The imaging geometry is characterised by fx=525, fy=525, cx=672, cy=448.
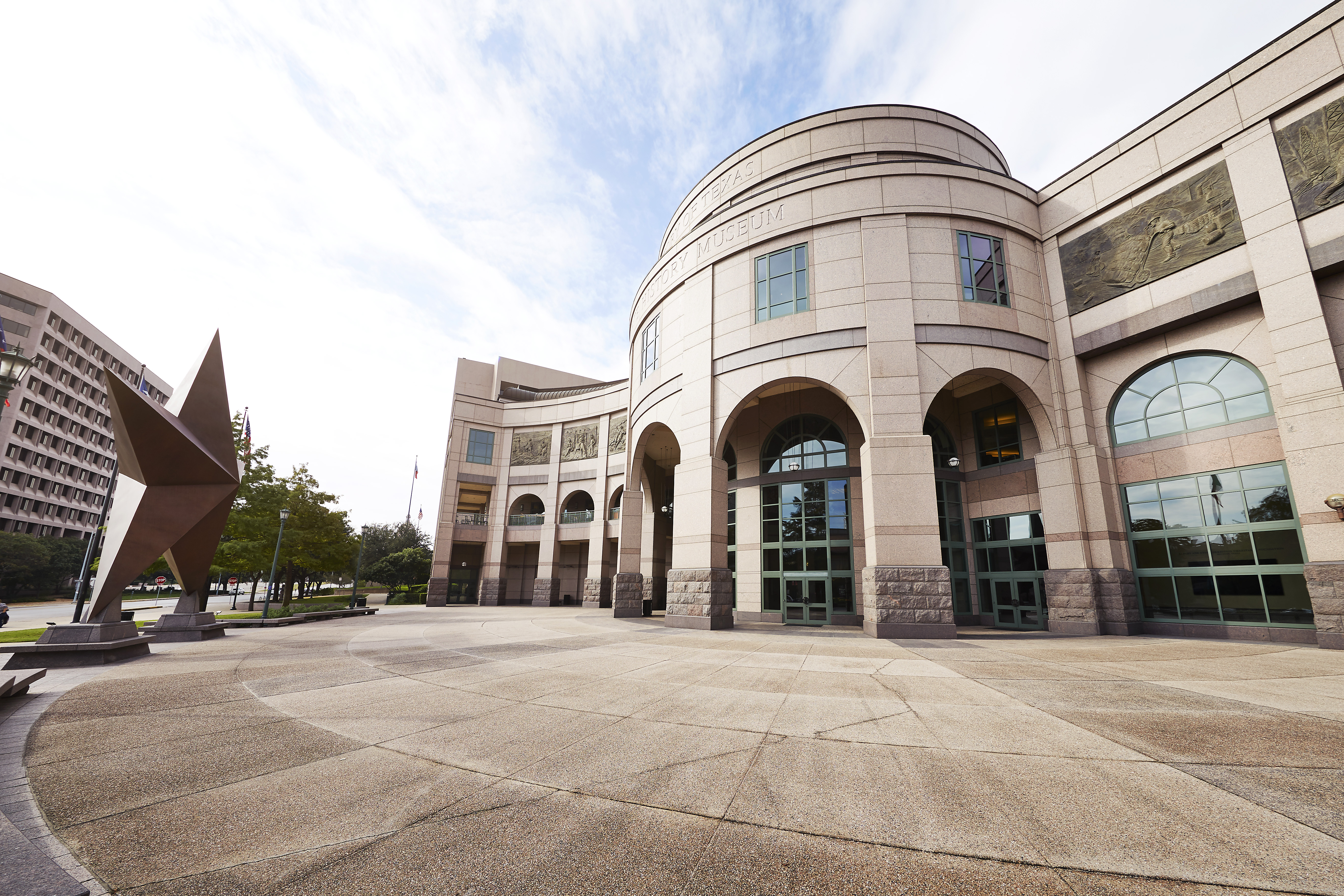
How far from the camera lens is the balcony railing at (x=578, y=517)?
1430 inches

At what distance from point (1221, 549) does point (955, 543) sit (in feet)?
22.8

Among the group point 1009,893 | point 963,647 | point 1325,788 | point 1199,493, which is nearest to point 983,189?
point 1199,493

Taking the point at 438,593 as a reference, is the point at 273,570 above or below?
above

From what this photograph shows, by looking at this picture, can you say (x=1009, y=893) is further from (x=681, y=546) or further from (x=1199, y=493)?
(x=1199, y=493)

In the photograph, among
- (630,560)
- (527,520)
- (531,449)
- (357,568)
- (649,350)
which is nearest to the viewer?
(649,350)

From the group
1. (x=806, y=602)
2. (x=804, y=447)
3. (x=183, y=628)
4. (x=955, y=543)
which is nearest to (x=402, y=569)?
(x=183, y=628)

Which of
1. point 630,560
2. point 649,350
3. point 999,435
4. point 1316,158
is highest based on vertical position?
point 1316,158

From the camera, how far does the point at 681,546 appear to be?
18547 mm

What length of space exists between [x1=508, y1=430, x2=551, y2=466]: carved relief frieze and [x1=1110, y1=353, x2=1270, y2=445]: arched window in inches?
1254

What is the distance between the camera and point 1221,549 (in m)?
14.5

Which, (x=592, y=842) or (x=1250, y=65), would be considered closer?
(x=592, y=842)

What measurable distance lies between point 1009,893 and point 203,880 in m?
4.18

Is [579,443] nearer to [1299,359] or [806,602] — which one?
[806,602]

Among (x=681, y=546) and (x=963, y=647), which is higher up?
(x=681, y=546)
